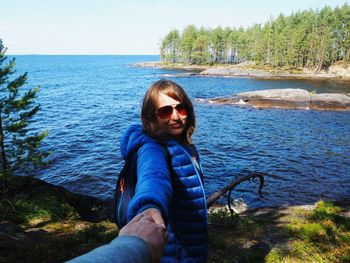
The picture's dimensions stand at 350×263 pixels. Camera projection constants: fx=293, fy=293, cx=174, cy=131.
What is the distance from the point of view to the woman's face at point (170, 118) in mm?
2693

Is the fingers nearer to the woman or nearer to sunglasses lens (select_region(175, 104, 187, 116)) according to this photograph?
the woman

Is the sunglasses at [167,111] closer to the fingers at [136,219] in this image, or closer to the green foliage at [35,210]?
the fingers at [136,219]

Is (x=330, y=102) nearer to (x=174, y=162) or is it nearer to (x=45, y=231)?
(x=45, y=231)

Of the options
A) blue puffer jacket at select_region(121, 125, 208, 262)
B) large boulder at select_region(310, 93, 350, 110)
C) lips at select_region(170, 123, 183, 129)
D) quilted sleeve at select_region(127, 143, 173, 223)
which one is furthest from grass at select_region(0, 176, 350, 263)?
large boulder at select_region(310, 93, 350, 110)

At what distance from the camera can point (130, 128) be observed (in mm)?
2658

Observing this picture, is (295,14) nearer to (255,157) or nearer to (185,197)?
(255,157)

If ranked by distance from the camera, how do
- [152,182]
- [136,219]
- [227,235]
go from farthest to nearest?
1. [227,235]
2. [152,182]
3. [136,219]

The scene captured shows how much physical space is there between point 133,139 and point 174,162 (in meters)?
0.38

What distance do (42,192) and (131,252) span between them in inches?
486

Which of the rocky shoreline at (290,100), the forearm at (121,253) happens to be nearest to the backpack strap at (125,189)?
the forearm at (121,253)

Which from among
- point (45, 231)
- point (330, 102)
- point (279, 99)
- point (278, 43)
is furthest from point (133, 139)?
point (278, 43)

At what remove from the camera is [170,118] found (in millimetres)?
2727

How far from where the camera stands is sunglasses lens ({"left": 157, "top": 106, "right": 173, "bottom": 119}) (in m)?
2.70

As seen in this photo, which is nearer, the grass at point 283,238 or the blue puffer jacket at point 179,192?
the blue puffer jacket at point 179,192
